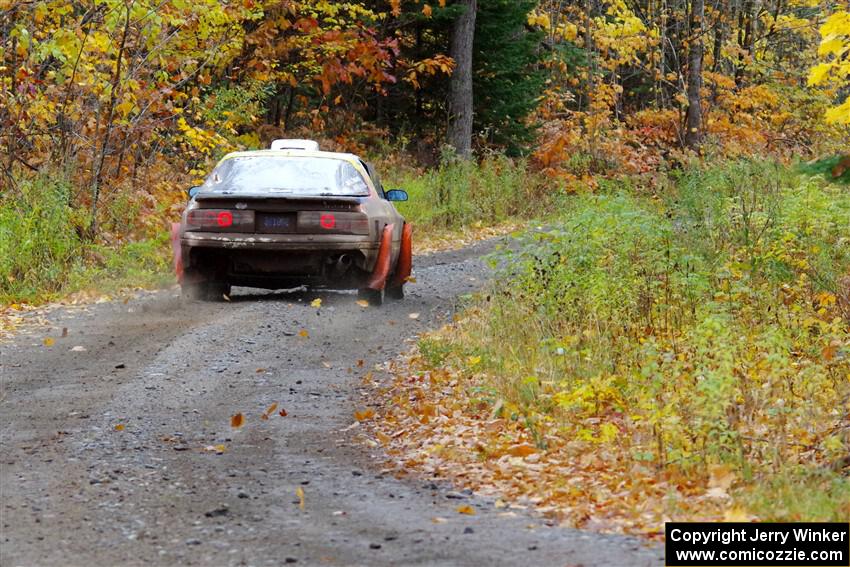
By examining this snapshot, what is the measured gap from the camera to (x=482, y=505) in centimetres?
631

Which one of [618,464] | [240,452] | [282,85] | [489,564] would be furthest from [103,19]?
[489,564]

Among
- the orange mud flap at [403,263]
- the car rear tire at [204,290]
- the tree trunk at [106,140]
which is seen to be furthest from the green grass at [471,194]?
the car rear tire at [204,290]

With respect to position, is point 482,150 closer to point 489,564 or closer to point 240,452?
point 240,452

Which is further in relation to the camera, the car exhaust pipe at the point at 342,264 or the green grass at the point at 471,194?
the green grass at the point at 471,194

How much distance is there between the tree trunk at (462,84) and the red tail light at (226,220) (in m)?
13.7

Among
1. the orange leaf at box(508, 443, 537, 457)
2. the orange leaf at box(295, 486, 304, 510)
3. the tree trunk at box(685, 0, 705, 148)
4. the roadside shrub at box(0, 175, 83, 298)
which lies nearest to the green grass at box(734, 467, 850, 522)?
the orange leaf at box(508, 443, 537, 457)

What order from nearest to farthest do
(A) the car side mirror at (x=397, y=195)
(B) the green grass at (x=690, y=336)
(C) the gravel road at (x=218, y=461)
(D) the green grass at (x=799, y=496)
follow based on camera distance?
(C) the gravel road at (x=218, y=461) → (D) the green grass at (x=799, y=496) → (B) the green grass at (x=690, y=336) → (A) the car side mirror at (x=397, y=195)

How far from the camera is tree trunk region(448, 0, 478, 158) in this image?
84.0 feet

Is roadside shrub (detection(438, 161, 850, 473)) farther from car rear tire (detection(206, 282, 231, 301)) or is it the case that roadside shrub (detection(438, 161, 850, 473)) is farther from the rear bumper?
car rear tire (detection(206, 282, 231, 301))

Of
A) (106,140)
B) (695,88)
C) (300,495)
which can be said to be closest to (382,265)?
(106,140)

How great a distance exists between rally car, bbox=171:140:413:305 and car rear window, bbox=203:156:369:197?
0.04 ft

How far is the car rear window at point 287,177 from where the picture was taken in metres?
13.0

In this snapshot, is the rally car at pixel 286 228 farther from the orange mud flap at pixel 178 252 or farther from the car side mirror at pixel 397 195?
the car side mirror at pixel 397 195

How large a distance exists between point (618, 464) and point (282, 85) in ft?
68.5
